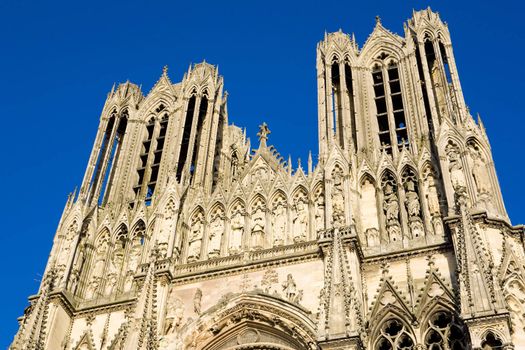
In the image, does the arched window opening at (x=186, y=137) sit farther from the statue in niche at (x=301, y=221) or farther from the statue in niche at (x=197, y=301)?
the statue in niche at (x=197, y=301)

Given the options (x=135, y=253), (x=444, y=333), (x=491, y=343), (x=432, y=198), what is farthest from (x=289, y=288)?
(x=135, y=253)

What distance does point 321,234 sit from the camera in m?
18.5

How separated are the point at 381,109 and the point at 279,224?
5821mm

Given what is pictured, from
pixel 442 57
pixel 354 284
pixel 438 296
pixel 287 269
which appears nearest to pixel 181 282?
pixel 287 269

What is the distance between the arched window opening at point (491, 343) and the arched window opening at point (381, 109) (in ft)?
26.5

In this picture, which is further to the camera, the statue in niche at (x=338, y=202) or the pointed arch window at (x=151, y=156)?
the pointed arch window at (x=151, y=156)

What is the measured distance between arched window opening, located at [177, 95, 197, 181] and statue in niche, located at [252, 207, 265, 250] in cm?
439

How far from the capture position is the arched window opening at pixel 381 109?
2217cm

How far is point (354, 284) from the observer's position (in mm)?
16875

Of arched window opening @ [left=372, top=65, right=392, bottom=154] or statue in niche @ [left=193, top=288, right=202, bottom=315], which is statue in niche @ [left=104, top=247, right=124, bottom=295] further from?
arched window opening @ [left=372, top=65, right=392, bottom=154]

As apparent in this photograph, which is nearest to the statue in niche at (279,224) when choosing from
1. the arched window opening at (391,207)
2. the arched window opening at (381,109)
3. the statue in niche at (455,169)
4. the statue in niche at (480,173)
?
the arched window opening at (391,207)

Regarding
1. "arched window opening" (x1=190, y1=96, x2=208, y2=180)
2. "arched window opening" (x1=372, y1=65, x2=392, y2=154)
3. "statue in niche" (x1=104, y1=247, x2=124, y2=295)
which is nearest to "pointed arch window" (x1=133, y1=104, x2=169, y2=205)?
"arched window opening" (x1=190, y1=96, x2=208, y2=180)

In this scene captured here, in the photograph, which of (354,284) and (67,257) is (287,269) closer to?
(354,284)

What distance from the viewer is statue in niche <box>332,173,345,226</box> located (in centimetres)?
1851
